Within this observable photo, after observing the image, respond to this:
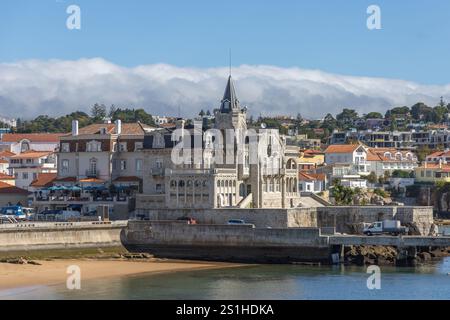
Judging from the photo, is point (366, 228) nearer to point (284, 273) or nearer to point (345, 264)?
point (345, 264)

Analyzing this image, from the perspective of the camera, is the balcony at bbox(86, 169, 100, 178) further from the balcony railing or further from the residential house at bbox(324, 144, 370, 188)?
the residential house at bbox(324, 144, 370, 188)

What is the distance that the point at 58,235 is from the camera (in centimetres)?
7512

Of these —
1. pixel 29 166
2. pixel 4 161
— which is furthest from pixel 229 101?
pixel 4 161

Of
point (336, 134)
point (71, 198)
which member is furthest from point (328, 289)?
point (336, 134)

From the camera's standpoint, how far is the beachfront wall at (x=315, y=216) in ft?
263

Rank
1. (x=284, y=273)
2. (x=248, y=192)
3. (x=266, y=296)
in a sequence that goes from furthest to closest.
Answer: (x=248, y=192), (x=284, y=273), (x=266, y=296)

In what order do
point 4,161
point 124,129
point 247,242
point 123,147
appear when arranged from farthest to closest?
1. point 4,161
2. point 124,129
3. point 123,147
4. point 247,242

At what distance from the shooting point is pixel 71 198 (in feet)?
301

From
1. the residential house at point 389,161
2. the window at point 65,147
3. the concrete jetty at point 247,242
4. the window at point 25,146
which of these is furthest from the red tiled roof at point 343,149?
the concrete jetty at point 247,242

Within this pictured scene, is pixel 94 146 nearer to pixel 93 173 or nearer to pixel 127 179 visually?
pixel 93 173

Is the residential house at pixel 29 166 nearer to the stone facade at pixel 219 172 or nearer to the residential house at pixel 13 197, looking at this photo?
the residential house at pixel 13 197

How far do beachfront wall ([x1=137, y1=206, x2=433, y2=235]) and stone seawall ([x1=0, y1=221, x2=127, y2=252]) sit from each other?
5.41 m

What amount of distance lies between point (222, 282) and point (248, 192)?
75.3 ft

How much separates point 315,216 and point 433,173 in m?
66.4
